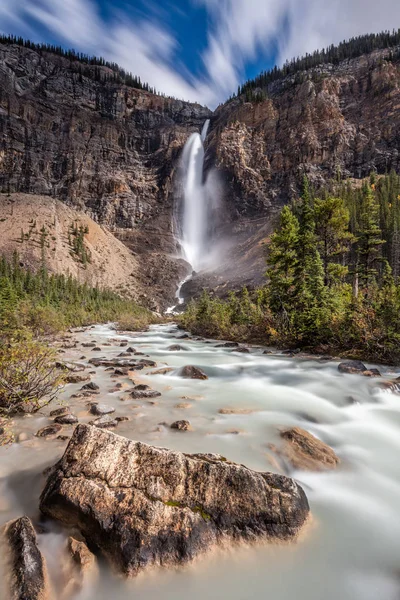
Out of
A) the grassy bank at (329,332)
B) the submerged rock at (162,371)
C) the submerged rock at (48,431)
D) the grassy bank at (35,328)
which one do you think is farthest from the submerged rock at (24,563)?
the grassy bank at (329,332)

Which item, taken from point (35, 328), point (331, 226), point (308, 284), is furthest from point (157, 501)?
point (35, 328)

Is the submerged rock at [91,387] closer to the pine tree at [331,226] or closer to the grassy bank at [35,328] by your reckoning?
the grassy bank at [35,328]

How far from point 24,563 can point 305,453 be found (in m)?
3.97

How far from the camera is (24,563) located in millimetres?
2471

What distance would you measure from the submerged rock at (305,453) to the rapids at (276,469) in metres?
0.15

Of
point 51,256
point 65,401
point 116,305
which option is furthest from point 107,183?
point 65,401

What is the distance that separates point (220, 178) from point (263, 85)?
57.4m

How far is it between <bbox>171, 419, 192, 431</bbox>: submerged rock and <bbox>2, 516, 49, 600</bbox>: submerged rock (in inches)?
119

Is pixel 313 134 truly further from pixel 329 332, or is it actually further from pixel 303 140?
pixel 329 332

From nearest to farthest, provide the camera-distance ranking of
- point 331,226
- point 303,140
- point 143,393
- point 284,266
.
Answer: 1. point 143,393
2. point 284,266
3. point 331,226
4. point 303,140

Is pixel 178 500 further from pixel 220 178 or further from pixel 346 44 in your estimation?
pixel 346 44

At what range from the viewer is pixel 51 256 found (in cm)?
7144

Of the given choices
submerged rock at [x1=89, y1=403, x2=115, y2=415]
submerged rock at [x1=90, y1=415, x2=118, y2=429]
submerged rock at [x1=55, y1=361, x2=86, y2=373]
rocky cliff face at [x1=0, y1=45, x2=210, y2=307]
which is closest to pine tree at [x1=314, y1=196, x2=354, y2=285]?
submerged rock at [x1=55, y1=361, x2=86, y2=373]

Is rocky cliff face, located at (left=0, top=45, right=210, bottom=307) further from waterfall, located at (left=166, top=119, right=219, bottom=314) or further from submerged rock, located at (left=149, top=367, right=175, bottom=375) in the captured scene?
submerged rock, located at (left=149, top=367, right=175, bottom=375)
